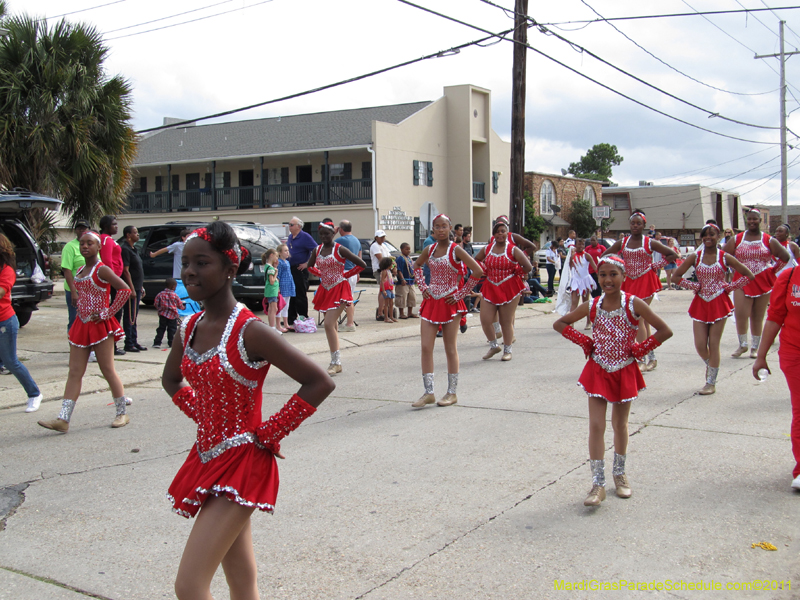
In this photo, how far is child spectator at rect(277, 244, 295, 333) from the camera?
13.8 metres

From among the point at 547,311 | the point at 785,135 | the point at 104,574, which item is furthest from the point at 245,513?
the point at 785,135

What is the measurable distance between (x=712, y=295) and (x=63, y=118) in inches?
539

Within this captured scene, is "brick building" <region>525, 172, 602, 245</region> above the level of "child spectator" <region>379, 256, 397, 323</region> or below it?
above

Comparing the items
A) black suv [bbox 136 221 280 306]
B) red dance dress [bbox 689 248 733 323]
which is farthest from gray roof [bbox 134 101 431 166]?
red dance dress [bbox 689 248 733 323]

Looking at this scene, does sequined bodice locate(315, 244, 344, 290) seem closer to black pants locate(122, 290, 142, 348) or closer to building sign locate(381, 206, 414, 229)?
black pants locate(122, 290, 142, 348)

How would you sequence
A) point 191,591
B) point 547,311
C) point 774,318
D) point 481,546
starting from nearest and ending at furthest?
point 191,591
point 481,546
point 774,318
point 547,311

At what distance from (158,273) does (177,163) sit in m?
24.8

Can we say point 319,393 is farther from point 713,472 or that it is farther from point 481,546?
point 713,472

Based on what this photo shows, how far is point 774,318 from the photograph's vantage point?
17.1ft

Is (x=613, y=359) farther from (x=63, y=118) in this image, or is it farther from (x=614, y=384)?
(x=63, y=118)

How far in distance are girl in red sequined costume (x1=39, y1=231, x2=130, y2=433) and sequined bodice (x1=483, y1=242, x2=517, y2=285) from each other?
17.9 feet

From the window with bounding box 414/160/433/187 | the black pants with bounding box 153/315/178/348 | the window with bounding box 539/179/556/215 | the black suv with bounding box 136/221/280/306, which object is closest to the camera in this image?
the black pants with bounding box 153/315/178/348

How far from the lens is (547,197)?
158 feet

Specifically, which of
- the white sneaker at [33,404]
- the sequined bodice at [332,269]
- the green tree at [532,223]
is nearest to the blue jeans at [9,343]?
the white sneaker at [33,404]
